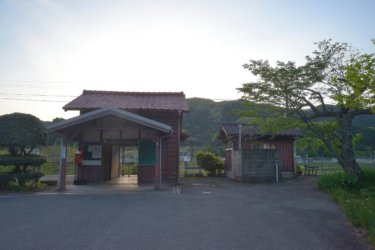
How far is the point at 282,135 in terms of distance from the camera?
59.8 feet

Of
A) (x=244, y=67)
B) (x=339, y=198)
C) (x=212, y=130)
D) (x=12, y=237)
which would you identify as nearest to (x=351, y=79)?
(x=339, y=198)

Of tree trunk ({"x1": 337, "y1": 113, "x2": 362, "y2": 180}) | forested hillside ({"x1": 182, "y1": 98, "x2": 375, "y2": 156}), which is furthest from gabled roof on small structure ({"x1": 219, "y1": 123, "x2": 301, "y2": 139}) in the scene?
forested hillside ({"x1": 182, "y1": 98, "x2": 375, "y2": 156})

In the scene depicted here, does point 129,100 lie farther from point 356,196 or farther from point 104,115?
point 356,196

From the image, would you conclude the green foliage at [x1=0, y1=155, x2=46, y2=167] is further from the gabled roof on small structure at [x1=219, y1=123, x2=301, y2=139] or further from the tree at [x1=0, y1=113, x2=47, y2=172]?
the gabled roof on small structure at [x1=219, y1=123, x2=301, y2=139]

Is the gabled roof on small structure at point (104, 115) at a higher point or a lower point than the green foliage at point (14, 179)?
higher

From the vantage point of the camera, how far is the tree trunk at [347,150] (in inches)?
440

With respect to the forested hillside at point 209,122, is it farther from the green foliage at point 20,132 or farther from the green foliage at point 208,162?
the green foliage at point 20,132

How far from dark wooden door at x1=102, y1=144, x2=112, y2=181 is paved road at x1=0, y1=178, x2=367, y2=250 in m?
4.72

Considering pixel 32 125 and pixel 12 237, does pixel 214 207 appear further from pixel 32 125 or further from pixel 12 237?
pixel 32 125

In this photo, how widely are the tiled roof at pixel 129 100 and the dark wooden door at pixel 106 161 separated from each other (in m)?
2.20

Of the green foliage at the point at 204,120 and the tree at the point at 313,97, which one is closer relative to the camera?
the tree at the point at 313,97

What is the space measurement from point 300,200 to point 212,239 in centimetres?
504

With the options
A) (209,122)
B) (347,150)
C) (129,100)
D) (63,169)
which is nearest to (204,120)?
(209,122)

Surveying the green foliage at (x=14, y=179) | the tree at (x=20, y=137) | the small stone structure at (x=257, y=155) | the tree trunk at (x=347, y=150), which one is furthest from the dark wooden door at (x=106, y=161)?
the tree trunk at (x=347, y=150)
